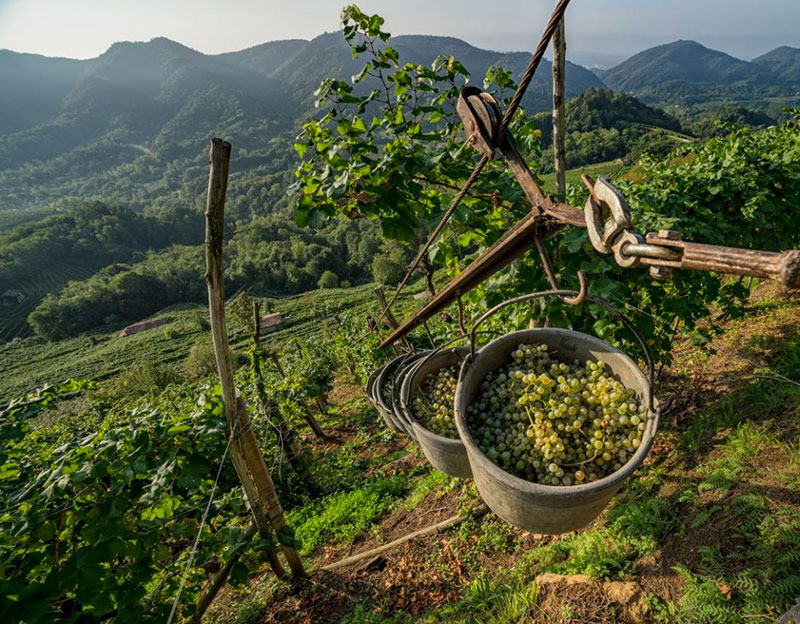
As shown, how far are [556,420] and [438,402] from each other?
83 centimetres

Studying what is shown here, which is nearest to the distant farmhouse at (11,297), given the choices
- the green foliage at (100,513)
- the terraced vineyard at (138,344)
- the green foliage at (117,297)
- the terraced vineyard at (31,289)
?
the terraced vineyard at (31,289)

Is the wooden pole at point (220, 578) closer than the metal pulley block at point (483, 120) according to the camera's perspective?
No

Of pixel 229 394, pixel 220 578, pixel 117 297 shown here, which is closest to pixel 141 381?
pixel 220 578

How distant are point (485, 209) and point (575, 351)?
1798mm

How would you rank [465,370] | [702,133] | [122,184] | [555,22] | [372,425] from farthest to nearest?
[122,184] → [702,133] → [372,425] → [465,370] → [555,22]

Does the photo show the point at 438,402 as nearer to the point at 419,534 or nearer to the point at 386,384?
the point at 386,384

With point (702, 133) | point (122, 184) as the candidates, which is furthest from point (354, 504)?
point (122, 184)

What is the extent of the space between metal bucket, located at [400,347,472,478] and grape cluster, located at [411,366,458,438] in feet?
0.15

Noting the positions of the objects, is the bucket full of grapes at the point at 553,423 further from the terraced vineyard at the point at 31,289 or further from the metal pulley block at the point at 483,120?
the terraced vineyard at the point at 31,289

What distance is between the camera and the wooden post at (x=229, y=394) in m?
2.07

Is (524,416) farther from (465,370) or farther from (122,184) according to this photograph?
(122,184)

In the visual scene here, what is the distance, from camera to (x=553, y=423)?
1.78 metres

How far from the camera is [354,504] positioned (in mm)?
5711

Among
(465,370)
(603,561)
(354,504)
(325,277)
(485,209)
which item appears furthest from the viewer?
(325,277)
